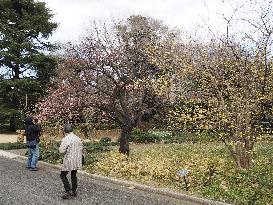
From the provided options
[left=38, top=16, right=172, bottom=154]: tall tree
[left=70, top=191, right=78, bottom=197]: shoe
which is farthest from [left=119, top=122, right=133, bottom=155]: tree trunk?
[left=70, top=191, right=78, bottom=197]: shoe

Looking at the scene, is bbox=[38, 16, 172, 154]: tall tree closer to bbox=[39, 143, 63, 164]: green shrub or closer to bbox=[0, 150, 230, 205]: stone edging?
bbox=[39, 143, 63, 164]: green shrub

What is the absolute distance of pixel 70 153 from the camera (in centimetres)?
1055

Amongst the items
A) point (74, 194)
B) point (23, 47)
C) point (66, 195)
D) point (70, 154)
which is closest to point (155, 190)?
point (74, 194)

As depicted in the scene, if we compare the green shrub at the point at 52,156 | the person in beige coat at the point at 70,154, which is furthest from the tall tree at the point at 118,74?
the person in beige coat at the point at 70,154

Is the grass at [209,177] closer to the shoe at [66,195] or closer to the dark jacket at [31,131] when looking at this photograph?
the dark jacket at [31,131]

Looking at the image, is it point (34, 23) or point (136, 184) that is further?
point (34, 23)

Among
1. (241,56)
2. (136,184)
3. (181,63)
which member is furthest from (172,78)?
(136,184)

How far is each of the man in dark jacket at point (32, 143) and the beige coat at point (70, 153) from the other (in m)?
5.68

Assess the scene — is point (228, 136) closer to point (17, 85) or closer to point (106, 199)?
point (106, 199)

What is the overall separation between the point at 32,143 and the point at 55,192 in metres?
5.08

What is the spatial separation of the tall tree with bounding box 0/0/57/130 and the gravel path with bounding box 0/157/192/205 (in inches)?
914

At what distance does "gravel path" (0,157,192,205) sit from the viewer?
10.2 meters

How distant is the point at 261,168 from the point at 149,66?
6808 millimetres

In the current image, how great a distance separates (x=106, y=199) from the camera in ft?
34.6
